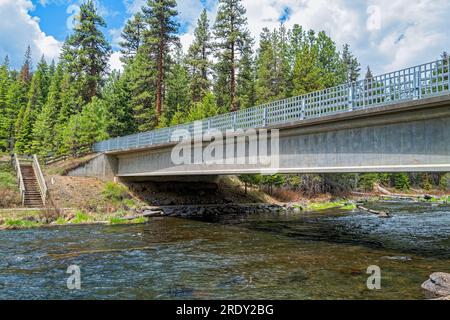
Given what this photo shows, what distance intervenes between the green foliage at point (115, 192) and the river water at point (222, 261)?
8.79 meters

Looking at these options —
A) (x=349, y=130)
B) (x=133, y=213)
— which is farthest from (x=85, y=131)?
(x=349, y=130)

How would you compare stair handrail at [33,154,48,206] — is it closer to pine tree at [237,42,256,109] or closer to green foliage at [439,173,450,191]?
pine tree at [237,42,256,109]

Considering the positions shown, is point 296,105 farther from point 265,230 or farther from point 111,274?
point 111,274

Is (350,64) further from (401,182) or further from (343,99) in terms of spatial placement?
(343,99)

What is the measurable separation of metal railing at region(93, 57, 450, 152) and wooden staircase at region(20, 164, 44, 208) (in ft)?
41.3

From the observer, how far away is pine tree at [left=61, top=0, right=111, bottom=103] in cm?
5316

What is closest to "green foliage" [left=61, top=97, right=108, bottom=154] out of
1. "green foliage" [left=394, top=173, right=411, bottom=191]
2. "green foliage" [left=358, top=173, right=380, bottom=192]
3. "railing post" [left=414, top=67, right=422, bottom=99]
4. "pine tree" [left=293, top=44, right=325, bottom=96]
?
"pine tree" [left=293, top=44, right=325, bottom=96]

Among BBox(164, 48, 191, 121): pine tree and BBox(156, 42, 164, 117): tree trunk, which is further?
BBox(164, 48, 191, 121): pine tree

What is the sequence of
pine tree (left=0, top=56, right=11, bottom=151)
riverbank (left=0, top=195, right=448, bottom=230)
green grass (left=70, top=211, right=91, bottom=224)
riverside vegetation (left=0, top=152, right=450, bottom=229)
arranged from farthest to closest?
pine tree (left=0, top=56, right=11, bottom=151), riverside vegetation (left=0, top=152, right=450, bottom=229), green grass (left=70, top=211, right=91, bottom=224), riverbank (left=0, top=195, right=448, bottom=230)

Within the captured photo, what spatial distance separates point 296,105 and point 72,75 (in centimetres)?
4679

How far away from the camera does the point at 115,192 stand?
31938mm

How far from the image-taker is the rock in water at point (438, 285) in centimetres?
925

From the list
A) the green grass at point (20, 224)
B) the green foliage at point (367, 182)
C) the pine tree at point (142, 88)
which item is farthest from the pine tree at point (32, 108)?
the green foliage at point (367, 182)
